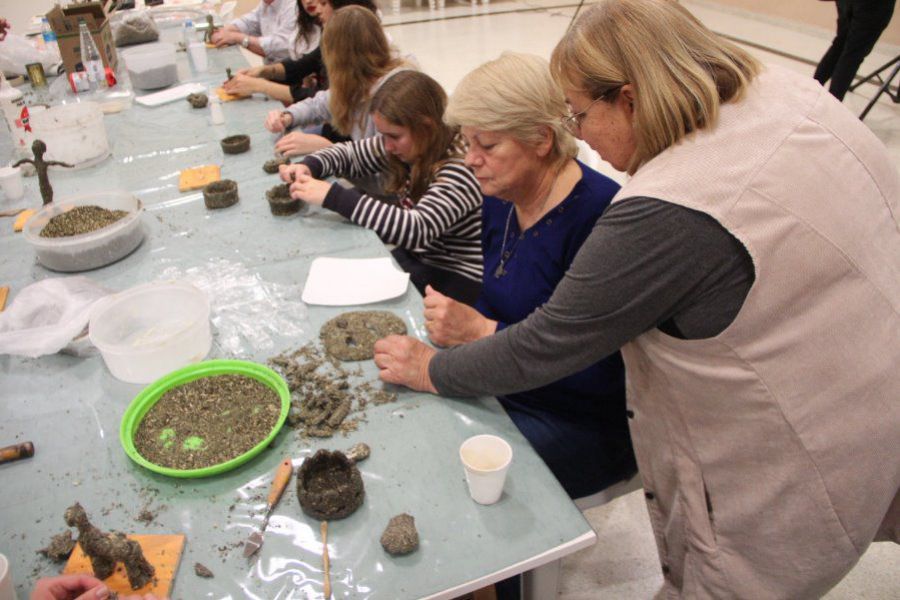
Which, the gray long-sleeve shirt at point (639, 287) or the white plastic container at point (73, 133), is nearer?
the gray long-sleeve shirt at point (639, 287)

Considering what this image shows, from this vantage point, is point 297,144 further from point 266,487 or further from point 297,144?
point 266,487

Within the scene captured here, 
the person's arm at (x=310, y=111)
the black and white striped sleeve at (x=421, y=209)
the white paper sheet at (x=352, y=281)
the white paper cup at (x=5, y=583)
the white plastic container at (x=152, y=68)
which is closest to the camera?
the white paper cup at (x=5, y=583)

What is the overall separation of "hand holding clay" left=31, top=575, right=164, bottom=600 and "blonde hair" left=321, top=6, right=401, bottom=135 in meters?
1.94

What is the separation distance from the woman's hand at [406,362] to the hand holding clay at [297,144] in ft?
4.60

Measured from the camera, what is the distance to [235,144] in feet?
7.93

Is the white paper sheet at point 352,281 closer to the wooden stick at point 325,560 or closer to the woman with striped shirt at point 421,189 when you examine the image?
the woman with striped shirt at point 421,189

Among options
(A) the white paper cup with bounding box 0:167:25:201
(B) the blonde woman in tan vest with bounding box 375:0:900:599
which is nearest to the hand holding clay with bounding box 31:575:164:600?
(B) the blonde woman in tan vest with bounding box 375:0:900:599

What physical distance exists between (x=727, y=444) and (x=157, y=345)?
112 cm

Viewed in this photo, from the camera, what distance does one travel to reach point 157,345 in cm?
127

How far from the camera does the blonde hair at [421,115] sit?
1.90m

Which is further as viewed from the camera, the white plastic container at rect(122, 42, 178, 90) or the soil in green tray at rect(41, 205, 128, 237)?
the white plastic container at rect(122, 42, 178, 90)

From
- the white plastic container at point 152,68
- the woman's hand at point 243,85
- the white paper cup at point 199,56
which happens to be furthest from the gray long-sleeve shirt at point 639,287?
the white paper cup at point 199,56

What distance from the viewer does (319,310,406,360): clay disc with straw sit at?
1372 millimetres

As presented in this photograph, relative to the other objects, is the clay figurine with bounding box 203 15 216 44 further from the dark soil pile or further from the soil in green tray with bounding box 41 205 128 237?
the dark soil pile
